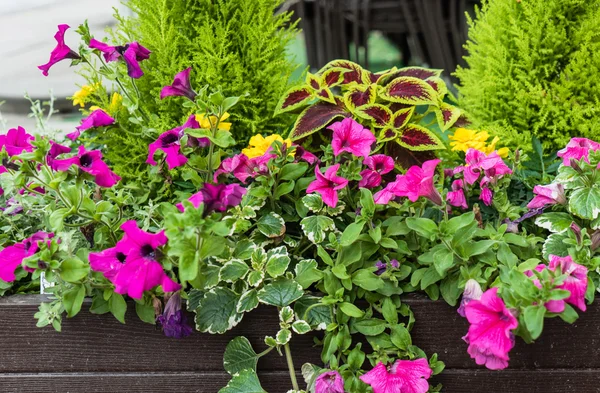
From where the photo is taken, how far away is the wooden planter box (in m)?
0.81

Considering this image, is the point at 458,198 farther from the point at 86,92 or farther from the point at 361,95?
the point at 86,92

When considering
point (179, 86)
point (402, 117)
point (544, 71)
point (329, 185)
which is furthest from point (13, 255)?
point (544, 71)

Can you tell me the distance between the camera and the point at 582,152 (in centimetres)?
89

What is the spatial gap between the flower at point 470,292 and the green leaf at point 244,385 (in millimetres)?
303

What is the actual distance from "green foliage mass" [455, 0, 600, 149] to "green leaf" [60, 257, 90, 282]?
84 cm

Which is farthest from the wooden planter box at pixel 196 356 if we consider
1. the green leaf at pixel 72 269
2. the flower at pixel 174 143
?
the flower at pixel 174 143

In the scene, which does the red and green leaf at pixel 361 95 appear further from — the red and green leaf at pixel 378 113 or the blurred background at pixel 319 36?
the blurred background at pixel 319 36

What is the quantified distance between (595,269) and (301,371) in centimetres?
46

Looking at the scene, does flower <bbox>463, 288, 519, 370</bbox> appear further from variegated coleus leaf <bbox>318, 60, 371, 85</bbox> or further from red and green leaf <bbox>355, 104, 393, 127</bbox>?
variegated coleus leaf <bbox>318, 60, 371, 85</bbox>

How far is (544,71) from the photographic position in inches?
44.9

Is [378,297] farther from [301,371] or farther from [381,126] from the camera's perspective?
[381,126]

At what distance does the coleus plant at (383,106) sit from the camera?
1.02 metres

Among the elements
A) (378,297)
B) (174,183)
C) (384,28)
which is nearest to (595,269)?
(378,297)

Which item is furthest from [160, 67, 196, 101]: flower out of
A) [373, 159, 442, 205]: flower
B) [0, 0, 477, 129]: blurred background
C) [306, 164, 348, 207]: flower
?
[0, 0, 477, 129]: blurred background
